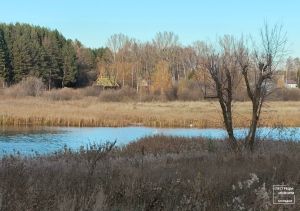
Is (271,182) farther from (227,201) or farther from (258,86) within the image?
(258,86)

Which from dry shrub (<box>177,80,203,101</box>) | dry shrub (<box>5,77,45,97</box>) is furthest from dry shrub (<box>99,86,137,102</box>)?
dry shrub (<box>5,77,45,97</box>)

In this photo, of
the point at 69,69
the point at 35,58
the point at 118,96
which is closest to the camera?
the point at 118,96

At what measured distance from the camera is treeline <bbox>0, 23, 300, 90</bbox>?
93.4 metres

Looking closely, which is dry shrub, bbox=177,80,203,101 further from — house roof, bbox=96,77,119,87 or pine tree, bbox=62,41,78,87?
pine tree, bbox=62,41,78,87

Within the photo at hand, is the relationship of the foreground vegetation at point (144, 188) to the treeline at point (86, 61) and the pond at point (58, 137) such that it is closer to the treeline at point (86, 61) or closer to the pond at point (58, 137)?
the pond at point (58, 137)

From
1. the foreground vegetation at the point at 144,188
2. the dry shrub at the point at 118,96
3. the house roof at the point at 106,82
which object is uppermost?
the house roof at the point at 106,82

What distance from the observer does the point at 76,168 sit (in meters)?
9.93

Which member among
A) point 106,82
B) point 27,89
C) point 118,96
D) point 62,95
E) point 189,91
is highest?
point 106,82

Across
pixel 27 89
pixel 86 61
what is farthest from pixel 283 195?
pixel 86 61

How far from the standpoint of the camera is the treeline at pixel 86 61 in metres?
93.4

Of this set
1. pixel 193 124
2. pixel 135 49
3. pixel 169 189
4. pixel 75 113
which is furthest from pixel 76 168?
pixel 135 49

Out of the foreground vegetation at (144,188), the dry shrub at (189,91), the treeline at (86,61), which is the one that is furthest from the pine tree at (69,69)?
the foreground vegetation at (144,188)

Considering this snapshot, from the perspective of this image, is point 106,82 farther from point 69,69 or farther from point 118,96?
point 118,96

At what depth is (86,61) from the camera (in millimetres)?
118688
